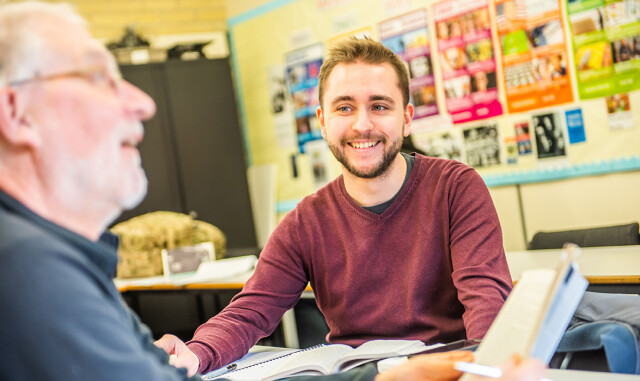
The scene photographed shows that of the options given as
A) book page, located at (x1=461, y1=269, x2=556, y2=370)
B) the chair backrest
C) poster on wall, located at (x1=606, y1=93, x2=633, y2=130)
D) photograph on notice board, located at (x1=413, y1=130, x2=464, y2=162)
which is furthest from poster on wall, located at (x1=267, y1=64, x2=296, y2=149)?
book page, located at (x1=461, y1=269, x2=556, y2=370)

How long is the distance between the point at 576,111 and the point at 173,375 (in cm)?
364

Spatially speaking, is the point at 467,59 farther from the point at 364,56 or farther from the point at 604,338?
the point at 604,338

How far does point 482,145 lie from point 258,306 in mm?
3030

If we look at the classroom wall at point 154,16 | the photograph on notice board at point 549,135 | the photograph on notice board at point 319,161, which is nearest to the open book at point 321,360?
the photograph on notice board at point 549,135

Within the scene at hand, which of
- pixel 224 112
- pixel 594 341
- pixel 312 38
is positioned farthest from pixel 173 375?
pixel 224 112

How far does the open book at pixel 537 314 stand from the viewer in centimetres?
83

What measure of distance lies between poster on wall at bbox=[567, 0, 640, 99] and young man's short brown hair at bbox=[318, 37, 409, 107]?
226cm

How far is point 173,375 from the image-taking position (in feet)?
2.82

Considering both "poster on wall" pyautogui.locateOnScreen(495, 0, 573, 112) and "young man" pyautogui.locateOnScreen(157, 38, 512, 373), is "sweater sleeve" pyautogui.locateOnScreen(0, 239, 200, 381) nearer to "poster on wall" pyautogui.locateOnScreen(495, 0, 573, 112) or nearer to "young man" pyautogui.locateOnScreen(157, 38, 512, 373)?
"young man" pyautogui.locateOnScreen(157, 38, 512, 373)

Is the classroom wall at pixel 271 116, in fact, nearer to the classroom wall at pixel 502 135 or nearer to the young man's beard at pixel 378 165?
the classroom wall at pixel 502 135

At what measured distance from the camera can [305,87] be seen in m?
5.62

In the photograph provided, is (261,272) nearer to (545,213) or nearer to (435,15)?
(545,213)

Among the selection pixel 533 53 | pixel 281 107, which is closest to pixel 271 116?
pixel 281 107

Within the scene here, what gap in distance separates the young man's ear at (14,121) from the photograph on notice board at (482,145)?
12.8 feet
